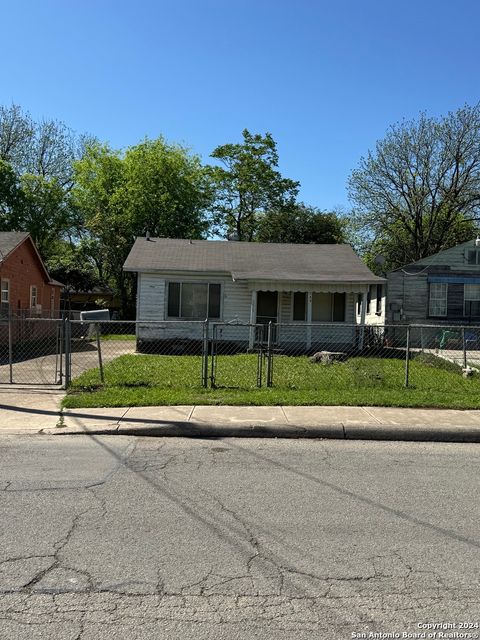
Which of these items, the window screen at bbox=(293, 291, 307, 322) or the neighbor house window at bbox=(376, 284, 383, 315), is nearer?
the window screen at bbox=(293, 291, 307, 322)

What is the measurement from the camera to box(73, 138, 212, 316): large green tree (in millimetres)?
34969

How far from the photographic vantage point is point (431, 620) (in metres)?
2.96

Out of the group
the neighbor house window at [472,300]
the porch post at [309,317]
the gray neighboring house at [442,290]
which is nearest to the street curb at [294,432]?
the porch post at [309,317]

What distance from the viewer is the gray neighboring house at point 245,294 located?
1912 cm

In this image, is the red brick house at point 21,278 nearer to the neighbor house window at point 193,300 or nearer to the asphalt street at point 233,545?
the neighbor house window at point 193,300

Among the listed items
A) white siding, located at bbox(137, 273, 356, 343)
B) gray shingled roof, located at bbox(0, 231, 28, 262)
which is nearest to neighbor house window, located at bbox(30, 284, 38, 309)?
gray shingled roof, located at bbox(0, 231, 28, 262)

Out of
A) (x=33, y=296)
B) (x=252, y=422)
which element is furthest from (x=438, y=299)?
(x=33, y=296)

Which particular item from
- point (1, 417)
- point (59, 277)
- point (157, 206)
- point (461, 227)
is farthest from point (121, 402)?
point (59, 277)

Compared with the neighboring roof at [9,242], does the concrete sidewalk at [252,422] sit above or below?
below

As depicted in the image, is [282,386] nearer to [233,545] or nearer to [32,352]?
[233,545]

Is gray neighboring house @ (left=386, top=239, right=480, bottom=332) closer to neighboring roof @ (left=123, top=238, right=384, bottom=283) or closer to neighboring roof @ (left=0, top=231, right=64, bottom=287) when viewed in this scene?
neighboring roof @ (left=123, top=238, right=384, bottom=283)

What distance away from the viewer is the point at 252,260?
70.6 feet

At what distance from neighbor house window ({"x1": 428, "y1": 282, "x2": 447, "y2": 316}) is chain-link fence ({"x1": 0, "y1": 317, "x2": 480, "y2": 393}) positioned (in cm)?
101

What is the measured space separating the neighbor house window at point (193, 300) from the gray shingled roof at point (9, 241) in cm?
693
